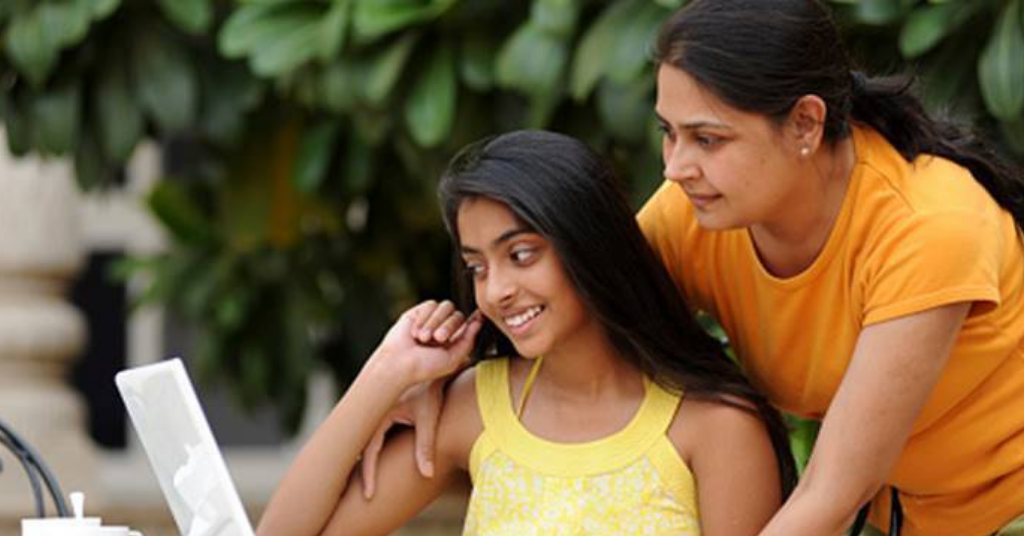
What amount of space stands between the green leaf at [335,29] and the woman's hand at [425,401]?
1.76 m

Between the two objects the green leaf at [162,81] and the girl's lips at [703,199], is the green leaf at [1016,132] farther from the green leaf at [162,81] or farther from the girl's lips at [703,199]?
the green leaf at [162,81]

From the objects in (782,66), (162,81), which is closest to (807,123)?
(782,66)

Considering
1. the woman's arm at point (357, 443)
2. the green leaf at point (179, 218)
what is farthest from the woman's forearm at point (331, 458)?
the green leaf at point (179, 218)

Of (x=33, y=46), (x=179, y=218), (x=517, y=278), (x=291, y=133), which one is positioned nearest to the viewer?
(x=517, y=278)

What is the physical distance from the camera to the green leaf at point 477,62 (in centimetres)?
469

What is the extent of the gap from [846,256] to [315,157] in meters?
2.69

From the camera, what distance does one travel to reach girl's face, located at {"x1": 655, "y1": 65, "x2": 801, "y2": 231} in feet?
8.46

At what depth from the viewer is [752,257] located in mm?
2783

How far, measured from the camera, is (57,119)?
16.7 feet

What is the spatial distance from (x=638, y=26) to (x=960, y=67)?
0.58 metres

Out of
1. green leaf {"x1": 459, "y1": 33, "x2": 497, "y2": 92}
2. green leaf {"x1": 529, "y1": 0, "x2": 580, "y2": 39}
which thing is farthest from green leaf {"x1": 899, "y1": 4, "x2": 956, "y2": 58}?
green leaf {"x1": 459, "y1": 33, "x2": 497, "y2": 92}

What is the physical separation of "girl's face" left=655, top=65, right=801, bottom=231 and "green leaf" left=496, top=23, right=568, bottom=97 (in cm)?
180

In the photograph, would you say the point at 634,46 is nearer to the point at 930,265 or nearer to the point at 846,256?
the point at 846,256

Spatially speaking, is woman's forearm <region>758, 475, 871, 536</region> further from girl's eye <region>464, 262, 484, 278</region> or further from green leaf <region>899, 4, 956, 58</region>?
green leaf <region>899, 4, 956, 58</region>
